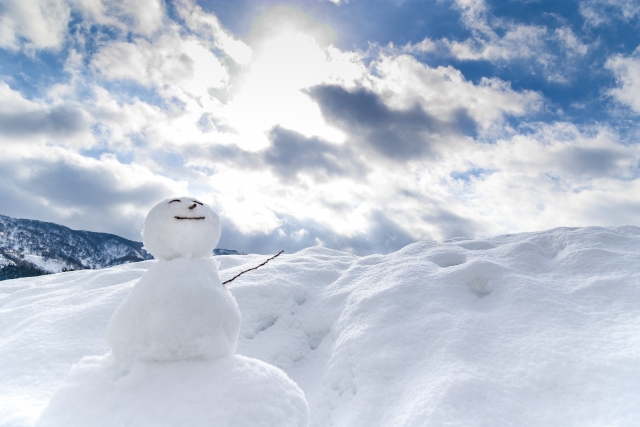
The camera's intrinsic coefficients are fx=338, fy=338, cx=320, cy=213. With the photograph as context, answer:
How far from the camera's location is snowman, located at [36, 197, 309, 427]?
2525mm

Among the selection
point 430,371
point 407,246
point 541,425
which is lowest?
point 541,425

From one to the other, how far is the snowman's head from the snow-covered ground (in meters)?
2.87

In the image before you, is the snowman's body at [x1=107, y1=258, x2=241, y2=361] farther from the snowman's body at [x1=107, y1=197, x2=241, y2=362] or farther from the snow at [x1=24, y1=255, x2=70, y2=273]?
the snow at [x1=24, y1=255, x2=70, y2=273]

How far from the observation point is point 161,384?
105 inches

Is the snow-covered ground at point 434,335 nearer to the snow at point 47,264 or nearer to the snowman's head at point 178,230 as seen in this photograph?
the snowman's head at point 178,230

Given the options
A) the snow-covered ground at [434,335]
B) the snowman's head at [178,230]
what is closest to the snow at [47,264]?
the snow-covered ground at [434,335]

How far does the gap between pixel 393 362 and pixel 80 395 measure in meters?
3.98

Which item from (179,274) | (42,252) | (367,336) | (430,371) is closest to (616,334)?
(430,371)

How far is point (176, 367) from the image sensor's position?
2797mm

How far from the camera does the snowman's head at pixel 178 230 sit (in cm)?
313

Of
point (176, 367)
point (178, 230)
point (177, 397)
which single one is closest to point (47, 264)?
point (178, 230)

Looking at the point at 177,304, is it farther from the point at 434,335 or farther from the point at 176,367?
the point at 434,335

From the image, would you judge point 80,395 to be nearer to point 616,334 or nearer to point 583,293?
point 616,334

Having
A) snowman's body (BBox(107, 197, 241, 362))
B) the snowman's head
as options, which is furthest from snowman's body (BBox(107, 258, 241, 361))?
the snowman's head
